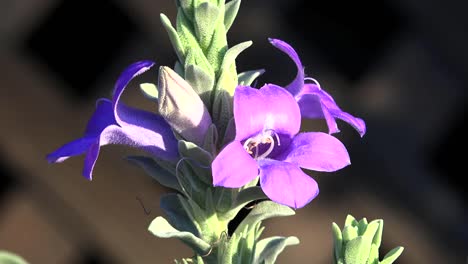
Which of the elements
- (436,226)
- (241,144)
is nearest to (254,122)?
(241,144)

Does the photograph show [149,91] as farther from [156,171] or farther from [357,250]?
[357,250]

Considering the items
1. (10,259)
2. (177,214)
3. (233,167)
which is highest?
(233,167)

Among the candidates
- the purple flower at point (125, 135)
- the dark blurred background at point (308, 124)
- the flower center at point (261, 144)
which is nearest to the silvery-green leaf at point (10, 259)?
the purple flower at point (125, 135)

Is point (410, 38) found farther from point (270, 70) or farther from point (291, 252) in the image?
point (291, 252)

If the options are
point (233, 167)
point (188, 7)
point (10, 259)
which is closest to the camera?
point (233, 167)

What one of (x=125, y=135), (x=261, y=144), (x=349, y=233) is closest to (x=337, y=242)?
(x=349, y=233)

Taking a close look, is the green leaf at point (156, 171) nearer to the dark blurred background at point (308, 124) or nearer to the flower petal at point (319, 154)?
the flower petal at point (319, 154)
